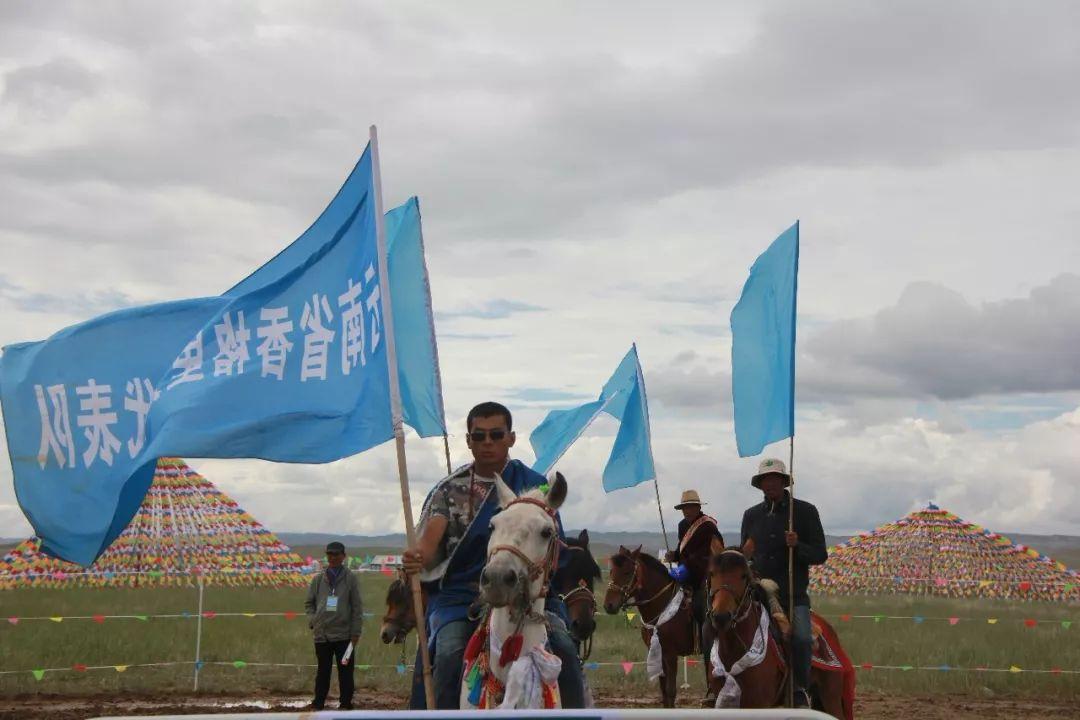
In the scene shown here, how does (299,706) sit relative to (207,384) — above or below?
below

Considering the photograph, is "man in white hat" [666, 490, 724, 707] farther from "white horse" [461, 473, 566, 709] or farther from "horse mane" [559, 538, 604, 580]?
"white horse" [461, 473, 566, 709]

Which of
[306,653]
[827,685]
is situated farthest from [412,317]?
[306,653]

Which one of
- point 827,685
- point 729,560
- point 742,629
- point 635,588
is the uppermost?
point 729,560

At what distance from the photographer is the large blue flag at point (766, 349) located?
10984 mm

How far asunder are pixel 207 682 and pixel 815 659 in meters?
10.9

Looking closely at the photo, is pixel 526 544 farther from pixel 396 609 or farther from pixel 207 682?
pixel 207 682

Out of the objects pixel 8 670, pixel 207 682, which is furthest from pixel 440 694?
pixel 8 670

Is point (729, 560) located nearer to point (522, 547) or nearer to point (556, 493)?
point (556, 493)

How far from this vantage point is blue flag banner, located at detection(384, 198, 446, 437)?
8.72 meters

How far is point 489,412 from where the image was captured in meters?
6.69

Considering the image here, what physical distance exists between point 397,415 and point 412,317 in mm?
2497

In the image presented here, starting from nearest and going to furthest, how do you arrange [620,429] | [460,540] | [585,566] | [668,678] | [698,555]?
[460,540], [698,555], [668,678], [585,566], [620,429]

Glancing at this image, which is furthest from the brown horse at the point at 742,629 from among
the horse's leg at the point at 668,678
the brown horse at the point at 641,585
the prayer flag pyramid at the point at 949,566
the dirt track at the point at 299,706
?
the prayer flag pyramid at the point at 949,566

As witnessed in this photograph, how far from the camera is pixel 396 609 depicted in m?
10.2
